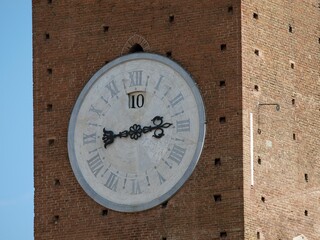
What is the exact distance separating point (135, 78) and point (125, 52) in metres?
0.78

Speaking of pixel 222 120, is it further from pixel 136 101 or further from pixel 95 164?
pixel 95 164

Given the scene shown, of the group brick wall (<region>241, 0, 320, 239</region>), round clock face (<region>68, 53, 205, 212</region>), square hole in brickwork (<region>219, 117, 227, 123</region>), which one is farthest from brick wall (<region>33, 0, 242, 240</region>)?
brick wall (<region>241, 0, 320, 239</region>)

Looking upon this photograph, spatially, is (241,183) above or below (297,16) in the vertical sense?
below

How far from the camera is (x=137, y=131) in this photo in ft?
179

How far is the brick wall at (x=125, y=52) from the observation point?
175 ft

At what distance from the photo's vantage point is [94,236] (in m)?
54.7

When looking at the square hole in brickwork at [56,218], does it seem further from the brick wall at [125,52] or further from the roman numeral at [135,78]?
the roman numeral at [135,78]

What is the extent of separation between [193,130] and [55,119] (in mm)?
3924

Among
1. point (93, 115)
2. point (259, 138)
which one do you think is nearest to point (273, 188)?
point (259, 138)

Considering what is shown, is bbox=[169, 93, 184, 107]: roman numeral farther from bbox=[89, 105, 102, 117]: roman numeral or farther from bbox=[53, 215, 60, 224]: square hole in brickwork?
bbox=[53, 215, 60, 224]: square hole in brickwork

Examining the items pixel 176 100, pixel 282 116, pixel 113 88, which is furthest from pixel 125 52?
pixel 282 116

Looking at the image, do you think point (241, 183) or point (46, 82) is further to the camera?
point (46, 82)

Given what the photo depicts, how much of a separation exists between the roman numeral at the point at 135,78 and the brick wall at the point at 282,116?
8.58ft

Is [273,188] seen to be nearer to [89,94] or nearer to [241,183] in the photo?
[241,183]
